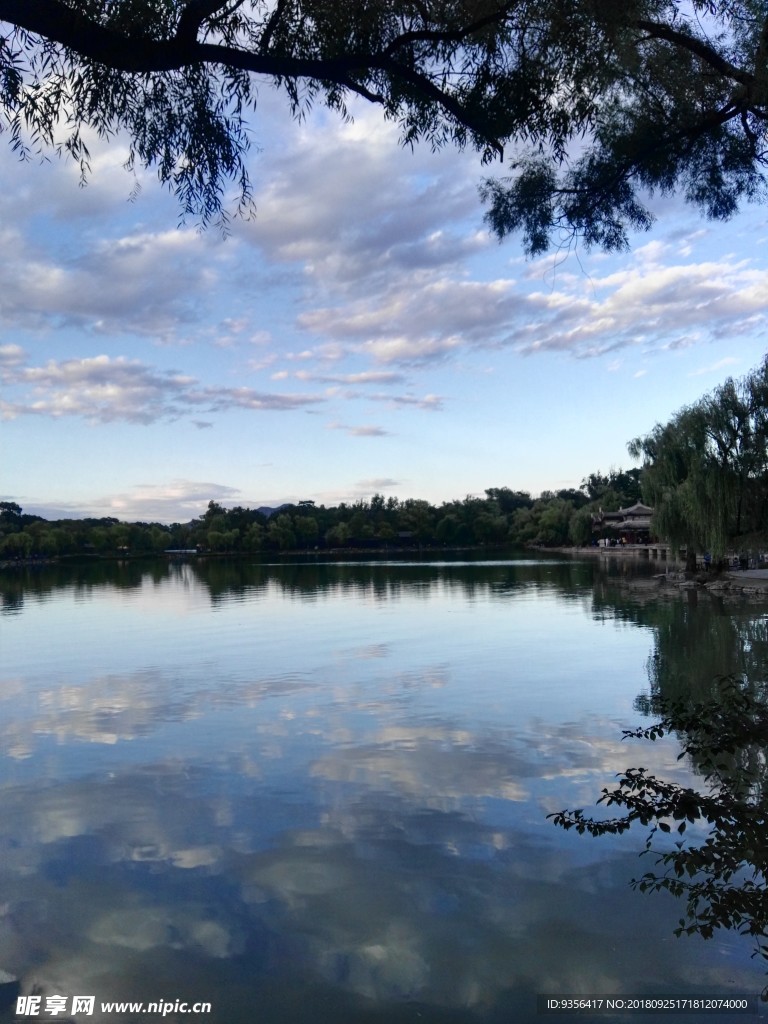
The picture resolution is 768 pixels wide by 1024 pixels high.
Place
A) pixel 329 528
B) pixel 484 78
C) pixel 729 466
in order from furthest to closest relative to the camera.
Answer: pixel 329 528, pixel 729 466, pixel 484 78

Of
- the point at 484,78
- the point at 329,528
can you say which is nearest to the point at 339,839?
the point at 484,78

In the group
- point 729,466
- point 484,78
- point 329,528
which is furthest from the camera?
point 329,528

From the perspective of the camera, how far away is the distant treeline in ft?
318

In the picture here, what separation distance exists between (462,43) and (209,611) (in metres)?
26.3

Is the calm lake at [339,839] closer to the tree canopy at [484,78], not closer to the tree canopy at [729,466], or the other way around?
the tree canopy at [484,78]

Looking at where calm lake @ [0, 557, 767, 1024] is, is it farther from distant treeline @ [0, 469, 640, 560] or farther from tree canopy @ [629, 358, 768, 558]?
distant treeline @ [0, 469, 640, 560]

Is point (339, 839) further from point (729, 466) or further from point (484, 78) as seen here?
point (729, 466)

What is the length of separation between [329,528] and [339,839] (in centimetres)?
10515

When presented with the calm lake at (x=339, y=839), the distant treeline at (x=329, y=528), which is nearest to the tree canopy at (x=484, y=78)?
the calm lake at (x=339, y=839)

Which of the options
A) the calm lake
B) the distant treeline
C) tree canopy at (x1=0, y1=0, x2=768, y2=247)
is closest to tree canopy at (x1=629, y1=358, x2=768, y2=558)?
the calm lake

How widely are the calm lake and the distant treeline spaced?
261ft

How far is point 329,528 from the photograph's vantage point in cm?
11150

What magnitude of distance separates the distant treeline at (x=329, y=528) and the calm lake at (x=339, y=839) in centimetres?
7951

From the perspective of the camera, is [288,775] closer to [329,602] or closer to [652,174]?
[652,174]
